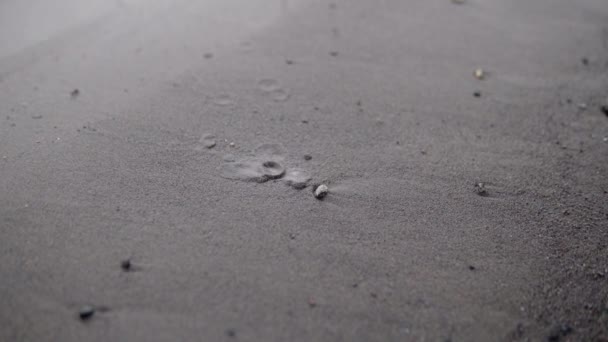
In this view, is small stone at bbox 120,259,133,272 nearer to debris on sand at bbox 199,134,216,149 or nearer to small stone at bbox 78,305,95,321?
small stone at bbox 78,305,95,321

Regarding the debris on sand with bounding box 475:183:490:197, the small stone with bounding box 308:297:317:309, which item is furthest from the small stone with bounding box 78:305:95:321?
the debris on sand with bounding box 475:183:490:197

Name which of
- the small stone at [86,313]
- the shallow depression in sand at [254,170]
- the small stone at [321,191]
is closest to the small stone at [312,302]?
the small stone at [321,191]

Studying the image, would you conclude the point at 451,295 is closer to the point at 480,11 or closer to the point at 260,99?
the point at 260,99

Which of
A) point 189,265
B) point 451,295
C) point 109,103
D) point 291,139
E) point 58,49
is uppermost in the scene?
point 58,49

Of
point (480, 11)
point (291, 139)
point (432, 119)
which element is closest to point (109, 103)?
point (291, 139)

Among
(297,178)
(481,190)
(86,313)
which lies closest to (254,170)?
(297,178)
